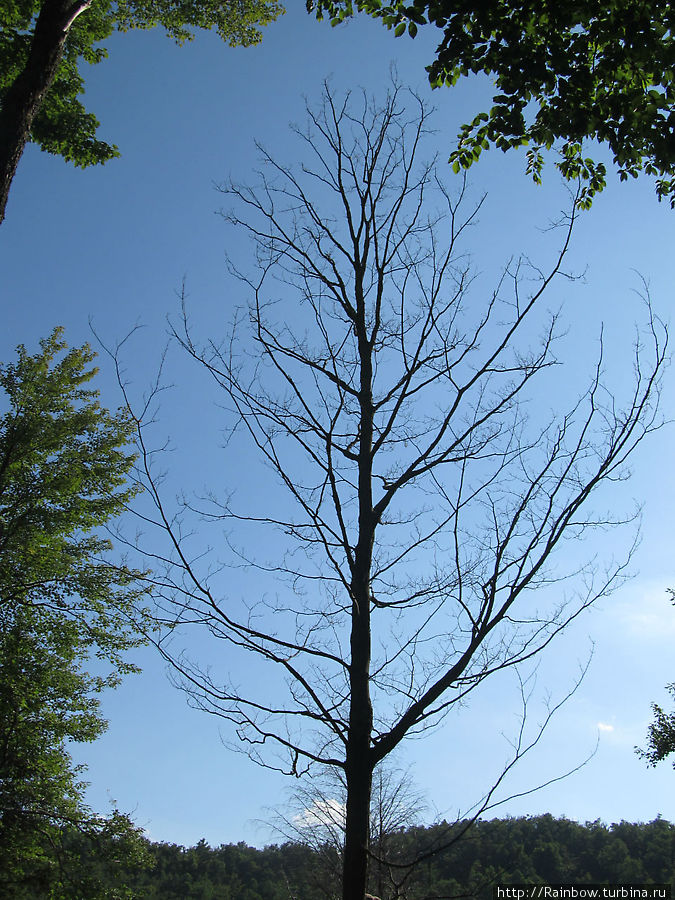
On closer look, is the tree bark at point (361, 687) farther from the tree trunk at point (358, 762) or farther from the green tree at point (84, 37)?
the green tree at point (84, 37)

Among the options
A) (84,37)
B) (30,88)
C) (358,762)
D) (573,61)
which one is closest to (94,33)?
(84,37)

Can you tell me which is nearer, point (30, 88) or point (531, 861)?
point (30, 88)

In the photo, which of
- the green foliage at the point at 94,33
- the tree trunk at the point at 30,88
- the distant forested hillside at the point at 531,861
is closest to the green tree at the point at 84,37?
the green foliage at the point at 94,33

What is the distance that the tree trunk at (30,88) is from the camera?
388 centimetres

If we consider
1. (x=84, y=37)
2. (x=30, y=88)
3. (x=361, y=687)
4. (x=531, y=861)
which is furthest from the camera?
(x=531, y=861)

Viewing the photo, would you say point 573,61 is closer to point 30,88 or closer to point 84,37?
point 30,88

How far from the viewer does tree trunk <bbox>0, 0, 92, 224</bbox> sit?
153 inches

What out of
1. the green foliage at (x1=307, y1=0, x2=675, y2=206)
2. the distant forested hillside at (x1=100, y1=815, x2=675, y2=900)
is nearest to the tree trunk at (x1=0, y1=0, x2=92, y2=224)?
the green foliage at (x1=307, y1=0, x2=675, y2=206)

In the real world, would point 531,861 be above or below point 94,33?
below

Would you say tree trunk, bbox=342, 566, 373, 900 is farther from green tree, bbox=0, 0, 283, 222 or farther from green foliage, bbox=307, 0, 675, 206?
green tree, bbox=0, 0, 283, 222

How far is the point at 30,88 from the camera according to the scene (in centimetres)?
418

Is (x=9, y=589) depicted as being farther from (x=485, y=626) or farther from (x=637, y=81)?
(x=637, y=81)

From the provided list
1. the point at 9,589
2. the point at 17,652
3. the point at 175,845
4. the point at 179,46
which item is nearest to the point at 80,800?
the point at 17,652

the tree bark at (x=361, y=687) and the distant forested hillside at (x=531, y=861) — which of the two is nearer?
the tree bark at (x=361, y=687)
